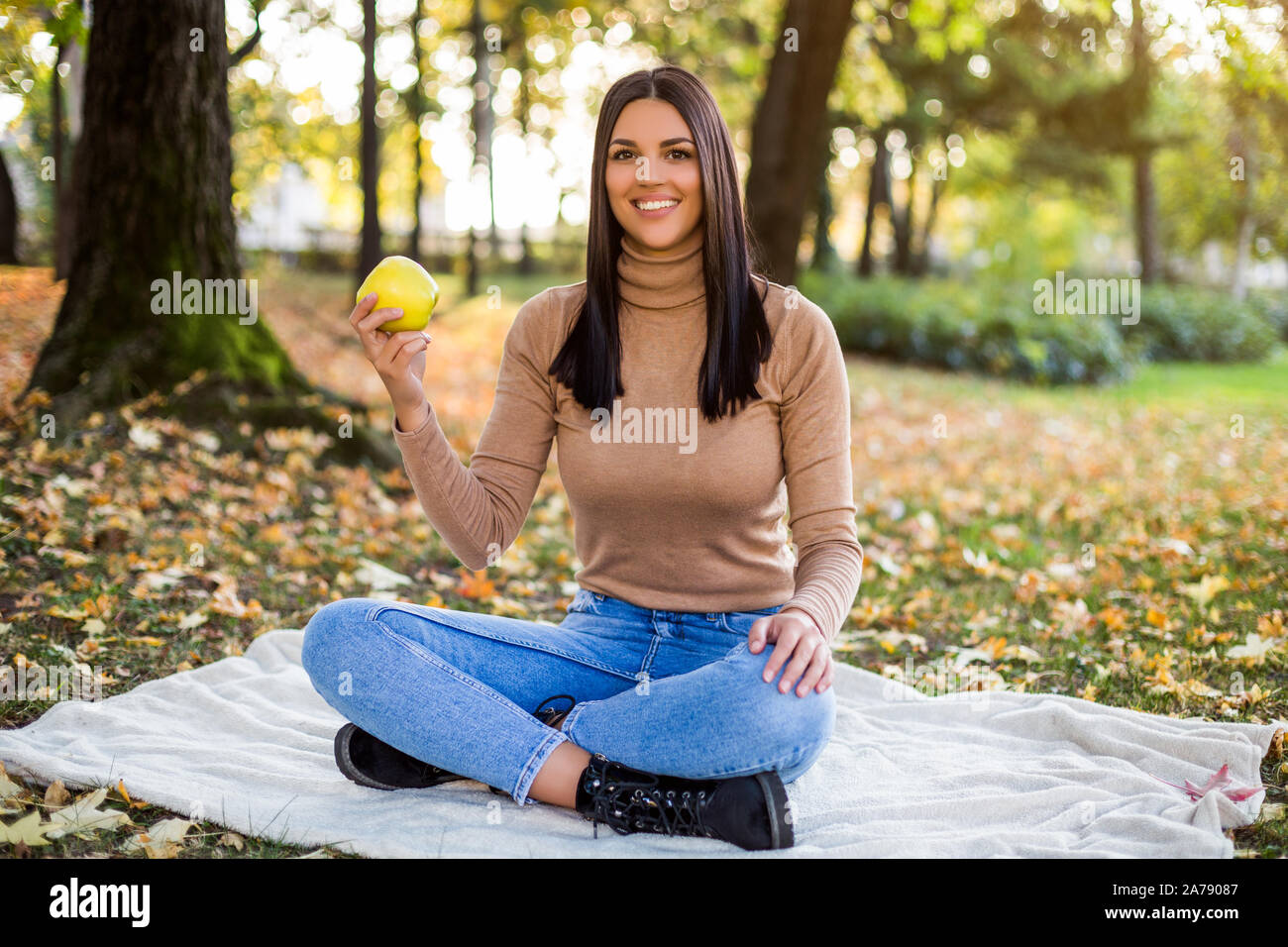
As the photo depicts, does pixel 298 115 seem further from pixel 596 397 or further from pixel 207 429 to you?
pixel 596 397

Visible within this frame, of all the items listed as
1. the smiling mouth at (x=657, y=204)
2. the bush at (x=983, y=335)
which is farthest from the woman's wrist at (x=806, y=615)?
the bush at (x=983, y=335)

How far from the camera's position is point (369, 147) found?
40.6ft

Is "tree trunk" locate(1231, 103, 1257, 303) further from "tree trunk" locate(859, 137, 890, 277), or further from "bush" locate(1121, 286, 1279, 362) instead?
"tree trunk" locate(859, 137, 890, 277)

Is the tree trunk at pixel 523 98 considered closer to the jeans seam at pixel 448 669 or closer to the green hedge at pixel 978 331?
the green hedge at pixel 978 331

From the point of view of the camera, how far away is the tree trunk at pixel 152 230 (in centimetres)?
534

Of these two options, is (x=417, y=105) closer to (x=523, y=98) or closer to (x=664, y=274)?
(x=523, y=98)

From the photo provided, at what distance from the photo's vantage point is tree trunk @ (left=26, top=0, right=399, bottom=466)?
5.34 meters

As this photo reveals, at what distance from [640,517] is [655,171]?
88 centimetres

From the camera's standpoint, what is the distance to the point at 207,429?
5457 millimetres

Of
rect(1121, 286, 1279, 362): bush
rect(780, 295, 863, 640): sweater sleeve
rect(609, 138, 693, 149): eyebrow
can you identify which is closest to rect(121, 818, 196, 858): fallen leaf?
rect(780, 295, 863, 640): sweater sleeve

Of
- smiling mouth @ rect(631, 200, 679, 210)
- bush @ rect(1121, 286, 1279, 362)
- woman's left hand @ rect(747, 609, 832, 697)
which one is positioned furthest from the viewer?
bush @ rect(1121, 286, 1279, 362)

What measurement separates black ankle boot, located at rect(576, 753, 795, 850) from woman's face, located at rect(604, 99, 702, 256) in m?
1.33
